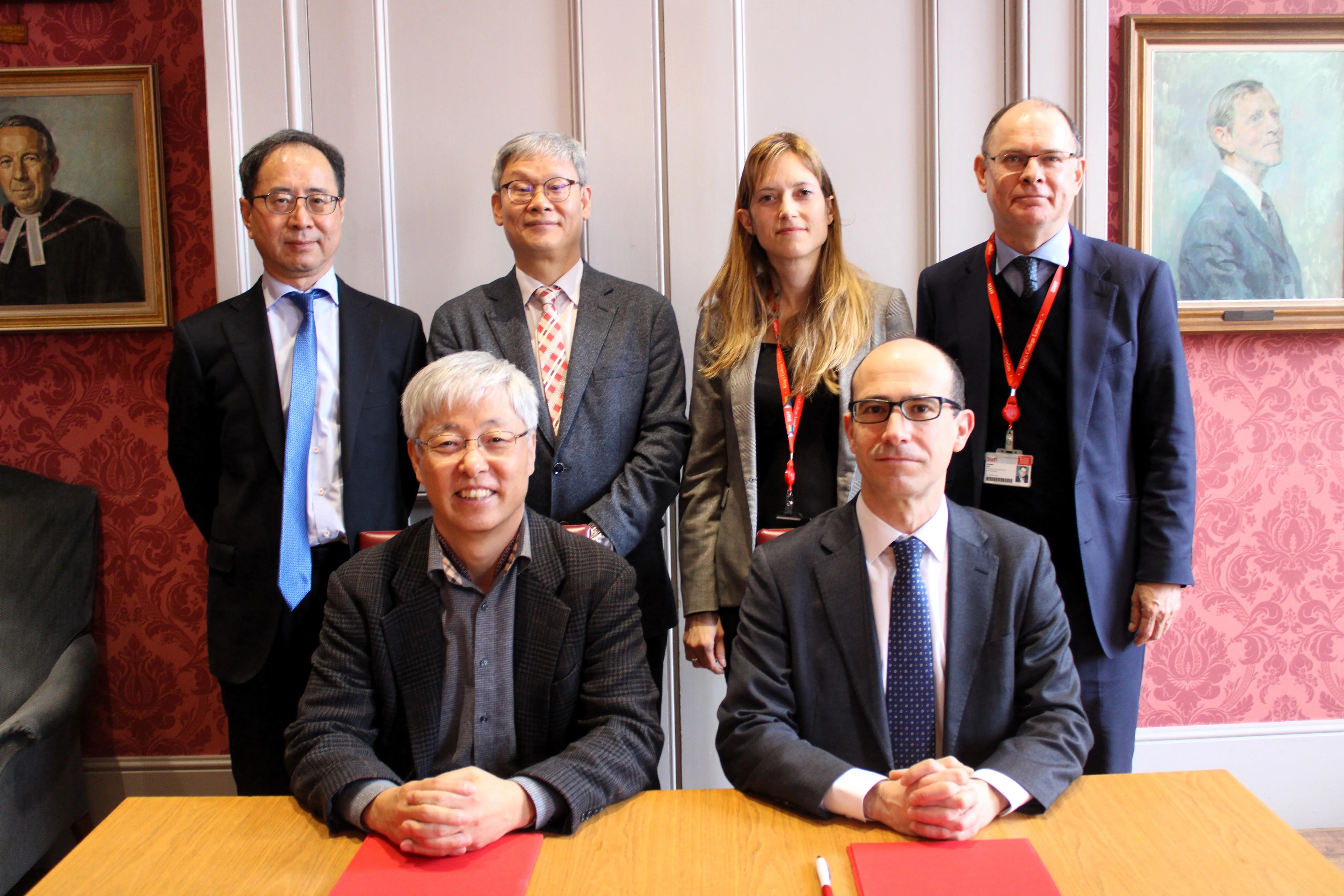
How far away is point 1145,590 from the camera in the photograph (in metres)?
1.96

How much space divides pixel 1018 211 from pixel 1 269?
2.93 metres

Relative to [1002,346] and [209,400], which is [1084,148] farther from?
Answer: [209,400]

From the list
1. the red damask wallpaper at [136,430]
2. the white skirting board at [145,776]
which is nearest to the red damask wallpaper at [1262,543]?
the red damask wallpaper at [136,430]

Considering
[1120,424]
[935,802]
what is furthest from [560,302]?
[935,802]

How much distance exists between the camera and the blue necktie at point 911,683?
148cm

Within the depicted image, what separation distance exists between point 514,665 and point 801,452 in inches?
34.1

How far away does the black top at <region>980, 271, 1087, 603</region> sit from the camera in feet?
6.48

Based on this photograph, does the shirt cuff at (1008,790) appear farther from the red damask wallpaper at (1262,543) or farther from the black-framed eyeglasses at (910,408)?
the red damask wallpaper at (1262,543)

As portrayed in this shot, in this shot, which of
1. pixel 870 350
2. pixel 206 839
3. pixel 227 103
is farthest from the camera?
pixel 227 103

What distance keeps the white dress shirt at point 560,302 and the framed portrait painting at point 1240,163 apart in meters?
1.73

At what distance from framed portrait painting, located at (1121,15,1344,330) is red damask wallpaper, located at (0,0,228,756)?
286 cm

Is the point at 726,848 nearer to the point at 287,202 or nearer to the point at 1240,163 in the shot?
the point at 287,202

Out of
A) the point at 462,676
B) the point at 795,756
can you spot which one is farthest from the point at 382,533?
the point at 795,756

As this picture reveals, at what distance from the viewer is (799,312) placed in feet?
7.17
